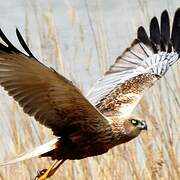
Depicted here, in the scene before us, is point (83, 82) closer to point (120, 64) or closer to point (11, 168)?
point (120, 64)

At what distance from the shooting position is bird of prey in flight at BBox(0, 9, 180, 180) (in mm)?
3447

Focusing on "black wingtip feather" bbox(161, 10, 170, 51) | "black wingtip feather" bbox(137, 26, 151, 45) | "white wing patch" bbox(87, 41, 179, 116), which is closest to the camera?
"white wing patch" bbox(87, 41, 179, 116)

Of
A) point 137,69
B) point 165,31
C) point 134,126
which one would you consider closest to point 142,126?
point 134,126

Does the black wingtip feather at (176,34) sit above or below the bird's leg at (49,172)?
above

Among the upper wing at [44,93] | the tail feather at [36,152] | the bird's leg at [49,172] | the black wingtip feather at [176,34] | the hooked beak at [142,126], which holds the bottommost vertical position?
the bird's leg at [49,172]

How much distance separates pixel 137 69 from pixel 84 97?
1.32 m

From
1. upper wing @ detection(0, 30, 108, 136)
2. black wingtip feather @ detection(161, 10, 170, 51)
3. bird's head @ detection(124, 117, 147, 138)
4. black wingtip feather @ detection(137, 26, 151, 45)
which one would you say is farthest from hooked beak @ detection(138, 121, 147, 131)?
black wingtip feather @ detection(137, 26, 151, 45)

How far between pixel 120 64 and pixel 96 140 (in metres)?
0.98

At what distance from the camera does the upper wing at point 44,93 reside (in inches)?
134

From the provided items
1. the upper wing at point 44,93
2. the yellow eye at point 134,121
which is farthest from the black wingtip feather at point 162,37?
the upper wing at point 44,93

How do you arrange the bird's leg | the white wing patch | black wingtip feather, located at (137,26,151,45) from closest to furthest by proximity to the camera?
the bird's leg → the white wing patch → black wingtip feather, located at (137,26,151,45)

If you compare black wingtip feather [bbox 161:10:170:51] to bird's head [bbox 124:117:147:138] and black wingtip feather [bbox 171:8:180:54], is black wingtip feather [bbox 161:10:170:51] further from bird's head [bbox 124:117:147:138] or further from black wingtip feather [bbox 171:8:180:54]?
bird's head [bbox 124:117:147:138]

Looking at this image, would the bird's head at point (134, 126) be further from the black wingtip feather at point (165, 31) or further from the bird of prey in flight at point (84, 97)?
the black wingtip feather at point (165, 31)

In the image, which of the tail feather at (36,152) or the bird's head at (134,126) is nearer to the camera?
the tail feather at (36,152)
